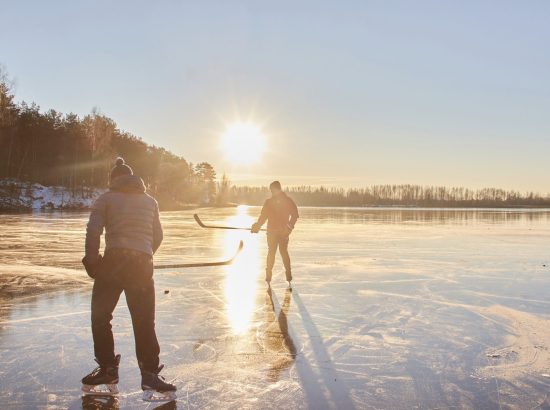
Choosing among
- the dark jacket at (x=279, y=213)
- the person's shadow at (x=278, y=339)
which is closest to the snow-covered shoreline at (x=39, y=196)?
the dark jacket at (x=279, y=213)

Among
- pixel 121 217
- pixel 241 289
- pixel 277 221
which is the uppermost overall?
pixel 121 217

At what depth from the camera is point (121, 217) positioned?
4074 millimetres

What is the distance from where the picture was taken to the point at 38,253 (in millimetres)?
13875

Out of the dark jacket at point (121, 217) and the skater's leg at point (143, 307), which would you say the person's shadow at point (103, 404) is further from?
the dark jacket at point (121, 217)

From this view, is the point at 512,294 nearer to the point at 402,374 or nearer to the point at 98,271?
the point at 402,374

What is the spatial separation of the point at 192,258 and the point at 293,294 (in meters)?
5.56

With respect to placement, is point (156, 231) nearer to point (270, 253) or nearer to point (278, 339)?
point (278, 339)

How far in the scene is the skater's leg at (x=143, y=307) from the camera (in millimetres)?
4113

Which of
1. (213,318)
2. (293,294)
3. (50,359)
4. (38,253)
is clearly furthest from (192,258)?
(50,359)

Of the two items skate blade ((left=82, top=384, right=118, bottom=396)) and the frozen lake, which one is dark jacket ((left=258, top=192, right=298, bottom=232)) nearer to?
the frozen lake

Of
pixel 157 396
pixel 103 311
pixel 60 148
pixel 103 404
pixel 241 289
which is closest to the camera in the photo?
pixel 103 404

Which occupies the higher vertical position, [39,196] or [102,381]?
[39,196]

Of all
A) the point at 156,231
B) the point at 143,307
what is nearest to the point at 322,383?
the point at 143,307

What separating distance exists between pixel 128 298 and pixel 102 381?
0.70 metres
